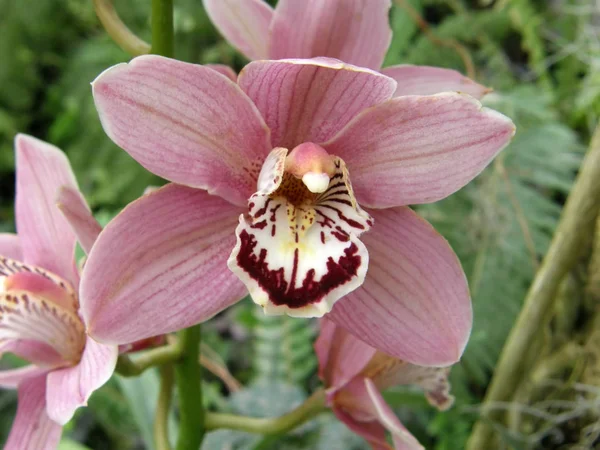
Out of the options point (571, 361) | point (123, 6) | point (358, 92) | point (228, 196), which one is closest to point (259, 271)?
point (228, 196)

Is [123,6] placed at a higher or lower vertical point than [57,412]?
lower

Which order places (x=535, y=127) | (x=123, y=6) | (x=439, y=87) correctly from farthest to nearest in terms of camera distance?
(x=123, y=6)
(x=535, y=127)
(x=439, y=87)

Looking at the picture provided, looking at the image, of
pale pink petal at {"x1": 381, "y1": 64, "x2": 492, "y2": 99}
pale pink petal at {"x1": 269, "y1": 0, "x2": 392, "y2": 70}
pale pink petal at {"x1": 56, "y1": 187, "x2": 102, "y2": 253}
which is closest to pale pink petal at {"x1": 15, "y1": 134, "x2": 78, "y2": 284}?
pale pink petal at {"x1": 56, "y1": 187, "x2": 102, "y2": 253}

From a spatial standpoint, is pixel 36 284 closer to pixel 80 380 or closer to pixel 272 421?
pixel 80 380

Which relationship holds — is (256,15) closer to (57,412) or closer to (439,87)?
(439,87)

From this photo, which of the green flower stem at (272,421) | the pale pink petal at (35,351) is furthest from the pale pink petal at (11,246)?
the green flower stem at (272,421)

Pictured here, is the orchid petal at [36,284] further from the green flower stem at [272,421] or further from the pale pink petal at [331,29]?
the pale pink petal at [331,29]

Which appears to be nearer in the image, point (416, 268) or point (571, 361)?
point (416, 268)
